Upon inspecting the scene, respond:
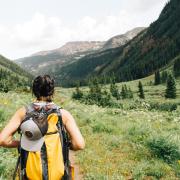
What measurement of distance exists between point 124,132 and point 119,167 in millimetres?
5326

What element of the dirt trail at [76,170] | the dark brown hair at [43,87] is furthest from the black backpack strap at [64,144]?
the dirt trail at [76,170]

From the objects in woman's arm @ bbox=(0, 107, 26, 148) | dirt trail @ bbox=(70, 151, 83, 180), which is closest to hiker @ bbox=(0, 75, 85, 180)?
woman's arm @ bbox=(0, 107, 26, 148)

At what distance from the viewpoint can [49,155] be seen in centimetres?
505

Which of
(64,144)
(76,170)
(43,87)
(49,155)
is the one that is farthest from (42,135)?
(76,170)

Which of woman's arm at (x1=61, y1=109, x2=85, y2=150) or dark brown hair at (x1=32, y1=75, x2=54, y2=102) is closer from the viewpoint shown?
woman's arm at (x1=61, y1=109, x2=85, y2=150)

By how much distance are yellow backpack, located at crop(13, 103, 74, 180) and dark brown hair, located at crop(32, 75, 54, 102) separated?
0.19 m

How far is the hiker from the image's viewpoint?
5.04m

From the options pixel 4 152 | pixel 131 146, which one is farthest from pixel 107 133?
pixel 4 152

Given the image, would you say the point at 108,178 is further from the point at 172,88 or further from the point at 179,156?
the point at 172,88

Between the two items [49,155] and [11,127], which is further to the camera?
[11,127]

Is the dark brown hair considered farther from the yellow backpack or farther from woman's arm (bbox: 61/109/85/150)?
woman's arm (bbox: 61/109/85/150)

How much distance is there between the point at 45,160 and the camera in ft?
16.6

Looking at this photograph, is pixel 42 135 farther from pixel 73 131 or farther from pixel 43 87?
pixel 43 87

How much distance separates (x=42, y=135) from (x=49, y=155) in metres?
0.27
